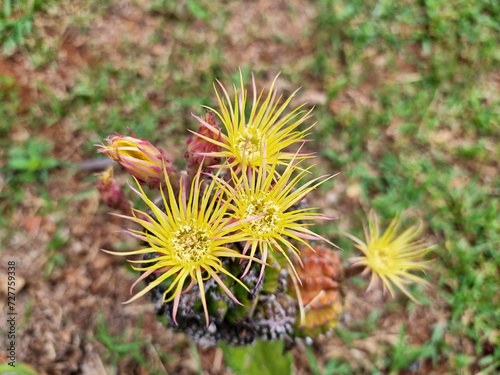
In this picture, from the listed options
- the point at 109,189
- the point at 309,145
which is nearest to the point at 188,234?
the point at 109,189

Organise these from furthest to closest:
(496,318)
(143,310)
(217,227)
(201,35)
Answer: (201,35)
(496,318)
(143,310)
(217,227)

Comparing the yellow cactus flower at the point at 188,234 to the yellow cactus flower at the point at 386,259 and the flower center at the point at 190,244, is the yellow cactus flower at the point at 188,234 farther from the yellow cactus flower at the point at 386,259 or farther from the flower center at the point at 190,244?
the yellow cactus flower at the point at 386,259

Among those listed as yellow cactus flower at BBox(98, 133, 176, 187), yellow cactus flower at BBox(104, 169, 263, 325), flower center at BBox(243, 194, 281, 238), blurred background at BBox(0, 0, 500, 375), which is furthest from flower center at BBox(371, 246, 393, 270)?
yellow cactus flower at BBox(98, 133, 176, 187)

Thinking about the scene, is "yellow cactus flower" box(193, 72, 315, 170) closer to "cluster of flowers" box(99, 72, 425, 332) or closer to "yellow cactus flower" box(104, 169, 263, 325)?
"cluster of flowers" box(99, 72, 425, 332)

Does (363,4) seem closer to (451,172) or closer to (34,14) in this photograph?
(451,172)

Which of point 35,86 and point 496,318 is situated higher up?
point 35,86

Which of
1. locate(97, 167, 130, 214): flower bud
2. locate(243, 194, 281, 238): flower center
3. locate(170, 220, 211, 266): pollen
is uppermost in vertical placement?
locate(97, 167, 130, 214): flower bud

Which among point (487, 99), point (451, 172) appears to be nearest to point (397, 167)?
point (451, 172)
